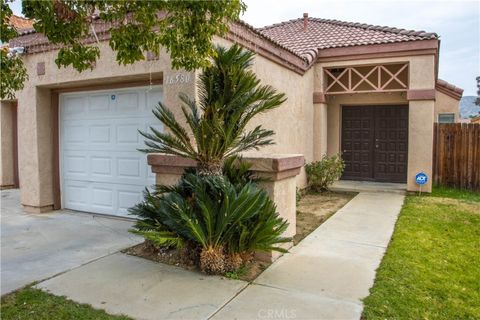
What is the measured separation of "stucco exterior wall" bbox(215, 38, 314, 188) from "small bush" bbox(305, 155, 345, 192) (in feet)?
0.90

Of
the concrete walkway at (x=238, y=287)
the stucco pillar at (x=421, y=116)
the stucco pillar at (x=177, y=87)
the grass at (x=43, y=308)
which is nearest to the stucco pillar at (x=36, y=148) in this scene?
the stucco pillar at (x=177, y=87)

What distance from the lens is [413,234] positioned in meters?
6.37

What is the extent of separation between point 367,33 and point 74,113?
8724 mm

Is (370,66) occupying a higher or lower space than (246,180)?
higher

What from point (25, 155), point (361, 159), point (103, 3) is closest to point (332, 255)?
point (103, 3)

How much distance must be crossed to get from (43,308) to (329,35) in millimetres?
11194

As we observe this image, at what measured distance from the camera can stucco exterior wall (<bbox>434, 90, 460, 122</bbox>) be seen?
45.6 ft

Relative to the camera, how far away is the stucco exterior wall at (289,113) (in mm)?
7809

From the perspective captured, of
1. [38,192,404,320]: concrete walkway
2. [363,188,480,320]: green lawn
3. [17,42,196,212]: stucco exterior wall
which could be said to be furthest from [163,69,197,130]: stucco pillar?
[363,188,480,320]: green lawn

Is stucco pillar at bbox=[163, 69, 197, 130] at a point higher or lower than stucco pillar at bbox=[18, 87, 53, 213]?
higher

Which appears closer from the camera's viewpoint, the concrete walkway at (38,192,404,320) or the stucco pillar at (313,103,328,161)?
the concrete walkway at (38,192,404,320)

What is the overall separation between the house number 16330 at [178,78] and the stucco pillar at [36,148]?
364 centimetres

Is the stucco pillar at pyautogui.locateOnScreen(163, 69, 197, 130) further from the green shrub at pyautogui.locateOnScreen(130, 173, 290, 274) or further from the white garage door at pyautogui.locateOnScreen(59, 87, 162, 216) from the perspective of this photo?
the green shrub at pyautogui.locateOnScreen(130, 173, 290, 274)

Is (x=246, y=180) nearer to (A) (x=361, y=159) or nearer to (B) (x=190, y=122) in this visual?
(B) (x=190, y=122)
